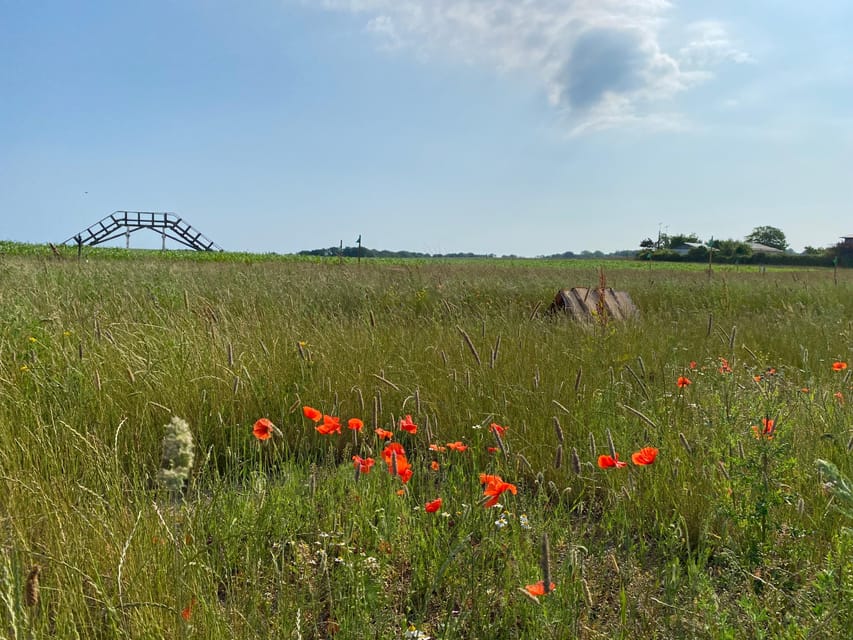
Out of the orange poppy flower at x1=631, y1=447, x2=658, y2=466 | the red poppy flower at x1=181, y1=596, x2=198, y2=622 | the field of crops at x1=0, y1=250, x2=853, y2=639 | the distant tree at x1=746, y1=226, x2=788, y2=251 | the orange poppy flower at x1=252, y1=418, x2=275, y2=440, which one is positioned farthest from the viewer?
the distant tree at x1=746, y1=226, x2=788, y2=251

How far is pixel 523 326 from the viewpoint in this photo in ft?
15.4

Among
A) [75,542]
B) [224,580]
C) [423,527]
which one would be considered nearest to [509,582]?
[423,527]

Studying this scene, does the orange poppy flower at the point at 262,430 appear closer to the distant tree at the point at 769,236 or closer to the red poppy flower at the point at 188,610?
the red poppy flower at the point at 188,610

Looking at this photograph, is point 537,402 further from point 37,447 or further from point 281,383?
point 37,447

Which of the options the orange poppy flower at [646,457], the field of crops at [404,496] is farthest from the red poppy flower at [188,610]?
the orange poppy flower at [646,457]

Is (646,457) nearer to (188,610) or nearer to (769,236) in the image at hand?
(188,610)

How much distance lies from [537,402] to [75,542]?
2.00 m

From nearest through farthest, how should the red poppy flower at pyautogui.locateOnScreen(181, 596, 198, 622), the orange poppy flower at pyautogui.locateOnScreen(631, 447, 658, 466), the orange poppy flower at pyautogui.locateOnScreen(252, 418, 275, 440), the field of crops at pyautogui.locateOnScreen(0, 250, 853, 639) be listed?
the red poppy flower at pyautogui.locateOnScreen(181, 596, 198, 622), the field of crops at pyautogui.locateOnScreen(0, 250, 853, 639), the orange poppy flower at pyautogui.locateOnScreen(252, 418, 275, 440), the orange poppy flower at pyautogui.locateOnScreen(631, 447, 658, 466)

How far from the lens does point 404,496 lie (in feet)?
6.67

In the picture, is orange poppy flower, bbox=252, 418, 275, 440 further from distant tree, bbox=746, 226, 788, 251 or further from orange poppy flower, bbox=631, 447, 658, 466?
distant tree, bbox=746, 226, 788, 251

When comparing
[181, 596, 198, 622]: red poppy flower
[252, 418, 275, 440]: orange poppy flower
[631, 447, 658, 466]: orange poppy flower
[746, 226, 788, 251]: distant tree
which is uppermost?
[746, 226, 788, 251]: distant tree

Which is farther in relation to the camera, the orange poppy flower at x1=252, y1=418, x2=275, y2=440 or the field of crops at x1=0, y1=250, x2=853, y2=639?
the orange poppy flower at x1=252, y1=418, x2=275, y2=440

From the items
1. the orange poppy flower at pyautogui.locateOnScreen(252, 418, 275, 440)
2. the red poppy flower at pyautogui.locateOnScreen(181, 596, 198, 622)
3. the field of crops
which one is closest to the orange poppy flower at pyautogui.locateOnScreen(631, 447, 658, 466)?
the field of crops

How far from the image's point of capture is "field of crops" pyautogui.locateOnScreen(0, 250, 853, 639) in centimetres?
135
